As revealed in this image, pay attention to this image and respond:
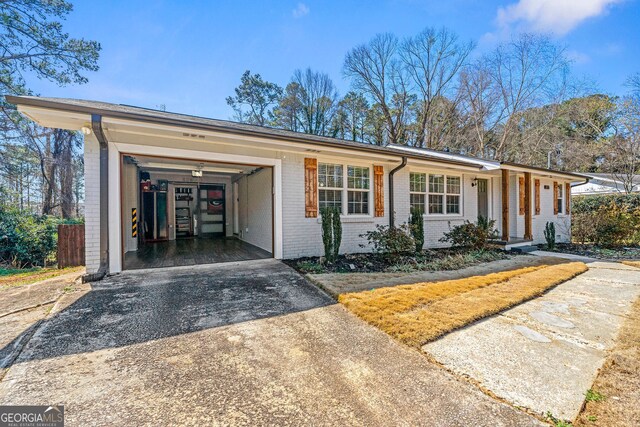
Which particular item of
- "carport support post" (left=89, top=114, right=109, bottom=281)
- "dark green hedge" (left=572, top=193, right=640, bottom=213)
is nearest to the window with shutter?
"dark green hedge" (left=572, top=193, right=640, bottom=213)

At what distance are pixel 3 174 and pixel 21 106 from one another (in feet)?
38.2

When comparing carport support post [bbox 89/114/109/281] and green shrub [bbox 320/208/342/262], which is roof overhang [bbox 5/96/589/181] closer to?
carport support post [bbox 89/114/109/281]

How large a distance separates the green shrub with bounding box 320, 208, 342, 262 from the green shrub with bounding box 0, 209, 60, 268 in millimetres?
8596

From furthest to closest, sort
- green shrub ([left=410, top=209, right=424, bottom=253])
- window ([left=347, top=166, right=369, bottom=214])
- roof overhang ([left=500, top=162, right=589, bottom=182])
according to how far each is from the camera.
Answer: roof overhang ([left=500, top=162, right=589, bottom=182]) < window ([left=347, top=166, right=369, bottom=214]) < green shrub ([left=410, top=209, right=424, bottom=253])

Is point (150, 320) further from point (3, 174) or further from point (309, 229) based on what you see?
point (3, 174)

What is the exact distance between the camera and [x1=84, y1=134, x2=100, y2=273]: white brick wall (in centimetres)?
509

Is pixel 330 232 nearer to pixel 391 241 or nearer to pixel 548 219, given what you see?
pixel 391 241

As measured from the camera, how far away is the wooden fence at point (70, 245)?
7.28 meters

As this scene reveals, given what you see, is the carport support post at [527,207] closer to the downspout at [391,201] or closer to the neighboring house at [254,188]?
the neighboring house at [254,188]

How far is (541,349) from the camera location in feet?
8.94

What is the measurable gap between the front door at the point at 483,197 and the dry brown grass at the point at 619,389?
9114 millimetres

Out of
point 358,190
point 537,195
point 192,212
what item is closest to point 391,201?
point 358,190

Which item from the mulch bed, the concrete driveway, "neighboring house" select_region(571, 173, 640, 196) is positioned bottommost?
the mulch bed

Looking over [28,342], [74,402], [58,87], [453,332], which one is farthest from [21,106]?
[58,87]
